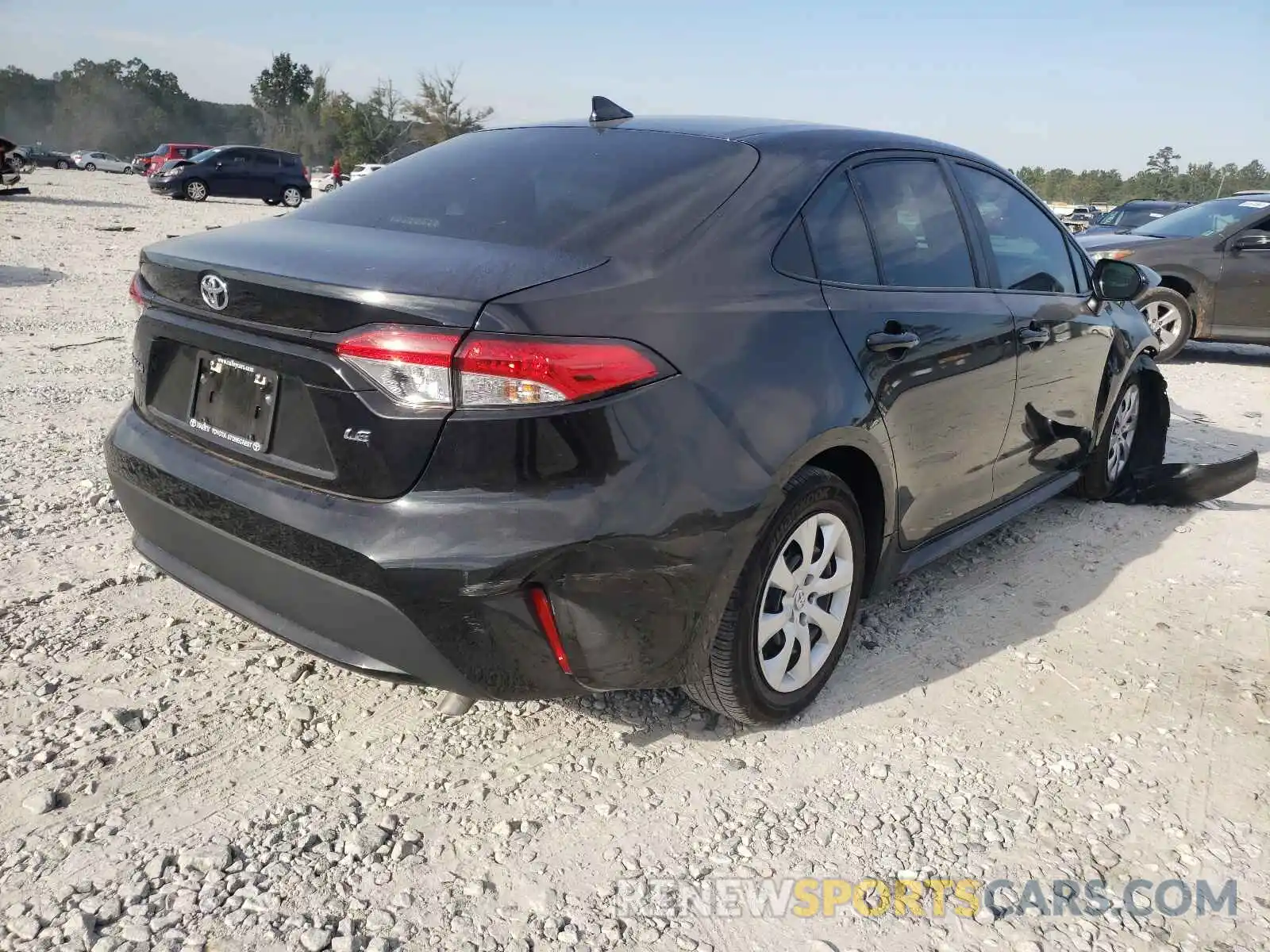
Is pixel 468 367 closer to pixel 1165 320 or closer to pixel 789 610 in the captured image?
pixel 789 610

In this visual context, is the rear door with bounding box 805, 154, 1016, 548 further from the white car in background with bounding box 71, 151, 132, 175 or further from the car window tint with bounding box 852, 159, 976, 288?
the white car in background with bounding box 71, 151, 132, 175

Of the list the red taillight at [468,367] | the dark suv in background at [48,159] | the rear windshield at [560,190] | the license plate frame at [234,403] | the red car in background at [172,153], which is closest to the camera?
the red taillight at [468,367]

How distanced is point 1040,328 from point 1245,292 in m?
6.85

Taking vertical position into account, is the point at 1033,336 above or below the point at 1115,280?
below

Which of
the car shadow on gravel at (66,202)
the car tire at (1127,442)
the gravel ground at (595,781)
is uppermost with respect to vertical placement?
the car tire at (1127,442)

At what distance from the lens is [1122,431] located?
491 centimetres

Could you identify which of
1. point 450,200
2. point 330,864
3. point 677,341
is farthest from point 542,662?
point 450,200

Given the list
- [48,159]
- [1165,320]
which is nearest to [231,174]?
[1165,320]

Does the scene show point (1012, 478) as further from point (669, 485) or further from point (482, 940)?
point (482, 940)

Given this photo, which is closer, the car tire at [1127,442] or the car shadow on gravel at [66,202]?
the car tire at [1127,442]

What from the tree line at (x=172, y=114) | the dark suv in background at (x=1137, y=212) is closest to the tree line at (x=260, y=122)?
the tree line at (x=172, y=114)

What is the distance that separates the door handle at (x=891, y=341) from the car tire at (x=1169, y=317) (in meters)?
7.47

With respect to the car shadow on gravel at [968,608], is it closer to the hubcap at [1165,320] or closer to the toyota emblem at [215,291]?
the toyota emblem at [215,291]

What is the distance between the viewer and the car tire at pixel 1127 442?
15.5 ft
